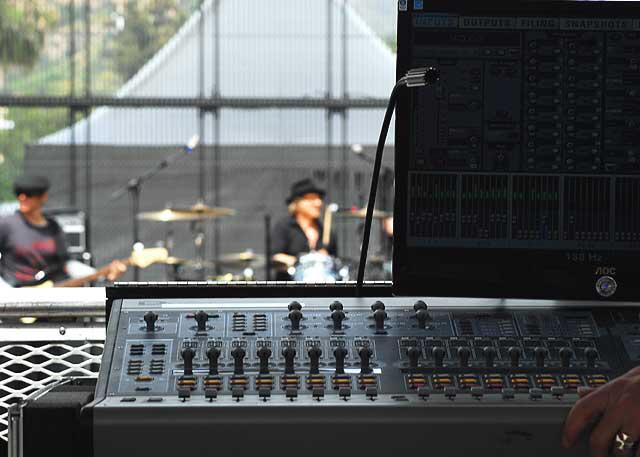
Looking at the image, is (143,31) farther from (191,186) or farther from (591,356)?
(591,356)

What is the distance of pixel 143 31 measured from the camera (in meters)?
12.2

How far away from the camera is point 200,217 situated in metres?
9.98

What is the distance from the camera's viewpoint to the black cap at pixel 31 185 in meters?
7.98

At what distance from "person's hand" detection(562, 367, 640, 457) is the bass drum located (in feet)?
21.4

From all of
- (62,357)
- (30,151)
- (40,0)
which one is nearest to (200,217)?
(30,151)

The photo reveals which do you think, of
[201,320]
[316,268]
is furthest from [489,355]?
[316,268]

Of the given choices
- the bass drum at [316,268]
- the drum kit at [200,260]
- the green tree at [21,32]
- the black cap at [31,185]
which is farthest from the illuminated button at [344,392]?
the green tree at [21,32]

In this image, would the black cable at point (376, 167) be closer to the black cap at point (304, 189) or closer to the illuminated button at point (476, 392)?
the illuminated button at point (476, 392)

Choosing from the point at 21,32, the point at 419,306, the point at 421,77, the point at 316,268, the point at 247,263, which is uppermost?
the point at 21,32

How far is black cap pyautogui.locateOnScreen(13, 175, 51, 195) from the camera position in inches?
314

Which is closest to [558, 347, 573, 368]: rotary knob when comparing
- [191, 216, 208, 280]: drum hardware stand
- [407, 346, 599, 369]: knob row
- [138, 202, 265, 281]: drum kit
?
[407, 346, 599, 369]: knob row

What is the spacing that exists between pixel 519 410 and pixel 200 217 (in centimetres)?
892

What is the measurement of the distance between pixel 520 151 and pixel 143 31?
11195 millimetres

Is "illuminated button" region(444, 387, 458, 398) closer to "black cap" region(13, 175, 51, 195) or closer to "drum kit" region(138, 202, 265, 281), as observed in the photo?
"black cap" region(13, 175, 51, 195)
